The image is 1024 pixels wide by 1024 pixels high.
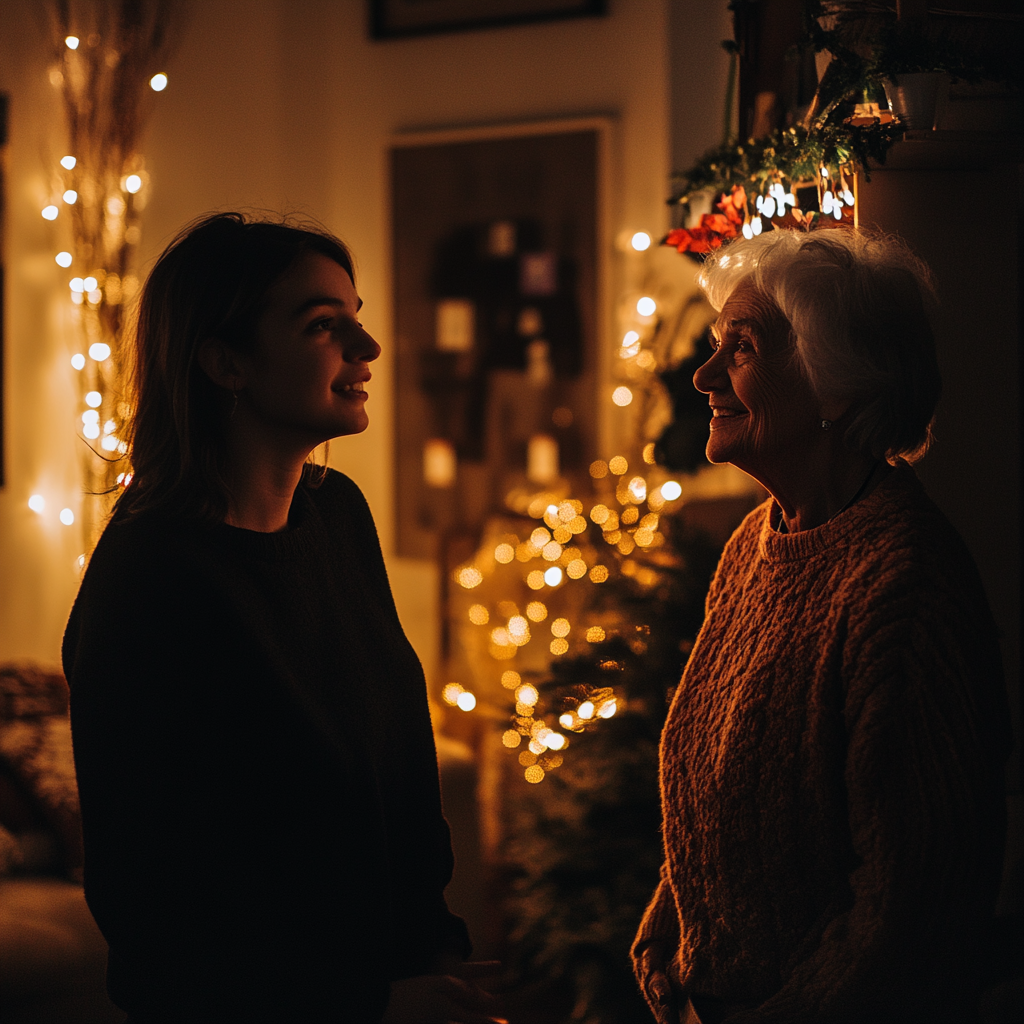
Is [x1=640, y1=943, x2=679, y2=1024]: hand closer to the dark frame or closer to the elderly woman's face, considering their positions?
the elderly woman's face

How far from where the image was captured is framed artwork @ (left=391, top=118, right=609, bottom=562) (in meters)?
3.73

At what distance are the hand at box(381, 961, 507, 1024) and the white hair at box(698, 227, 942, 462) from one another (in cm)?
75

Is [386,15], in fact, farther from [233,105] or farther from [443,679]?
[443,679]

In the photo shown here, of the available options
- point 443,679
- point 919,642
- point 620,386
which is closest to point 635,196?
point 620,386

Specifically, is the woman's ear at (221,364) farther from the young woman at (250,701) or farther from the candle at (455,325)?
the candle at (455,325)

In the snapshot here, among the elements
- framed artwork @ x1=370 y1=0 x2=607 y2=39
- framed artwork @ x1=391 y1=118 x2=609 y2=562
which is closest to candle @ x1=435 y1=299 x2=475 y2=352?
framed artwork @ x1=391 y1=118 x2=609 y2=562

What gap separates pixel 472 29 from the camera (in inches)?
148

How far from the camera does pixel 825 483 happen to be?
133 cm

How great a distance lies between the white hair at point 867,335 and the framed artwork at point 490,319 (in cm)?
231

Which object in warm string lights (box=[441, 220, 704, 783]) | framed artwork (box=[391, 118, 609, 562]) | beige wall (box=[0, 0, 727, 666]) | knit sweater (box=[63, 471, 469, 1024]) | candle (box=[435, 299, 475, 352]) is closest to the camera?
knit sweater (box=[63, 471, 469, 1024])

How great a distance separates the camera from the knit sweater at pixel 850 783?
1137mm

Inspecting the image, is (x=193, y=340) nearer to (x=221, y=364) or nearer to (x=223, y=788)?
(x=221, y=364)

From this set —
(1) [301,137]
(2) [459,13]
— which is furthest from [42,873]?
(2) [459,13]

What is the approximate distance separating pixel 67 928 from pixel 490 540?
158 centimetres
